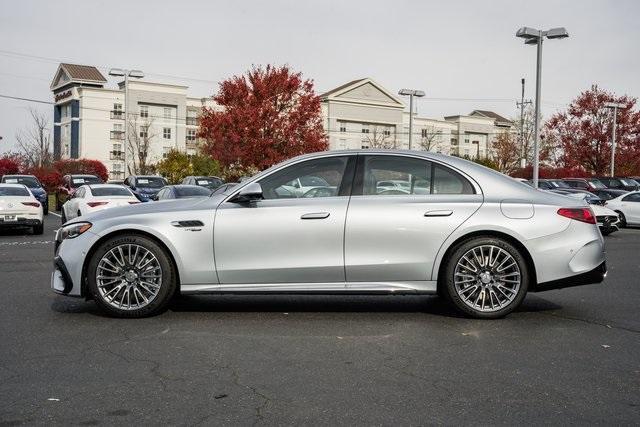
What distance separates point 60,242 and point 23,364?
234cm

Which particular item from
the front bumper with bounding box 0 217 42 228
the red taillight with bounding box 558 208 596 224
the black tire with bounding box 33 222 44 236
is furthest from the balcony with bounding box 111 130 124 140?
the red taillight with bounding box 558 208 596 224

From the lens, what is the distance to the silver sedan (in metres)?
6.83

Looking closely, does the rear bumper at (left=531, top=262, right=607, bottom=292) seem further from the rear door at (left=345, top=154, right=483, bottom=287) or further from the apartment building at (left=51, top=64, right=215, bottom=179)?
the apartment building at (left=51, top=64, right=215, bottom=179)

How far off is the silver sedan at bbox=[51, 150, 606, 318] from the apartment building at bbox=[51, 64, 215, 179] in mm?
70251

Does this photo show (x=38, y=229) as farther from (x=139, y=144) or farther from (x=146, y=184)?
(x=139, y=144)

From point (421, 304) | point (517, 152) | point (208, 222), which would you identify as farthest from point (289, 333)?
point (517, 152)

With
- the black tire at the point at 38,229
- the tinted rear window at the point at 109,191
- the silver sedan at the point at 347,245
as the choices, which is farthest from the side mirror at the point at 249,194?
the tinted rear window at the point at 109,191

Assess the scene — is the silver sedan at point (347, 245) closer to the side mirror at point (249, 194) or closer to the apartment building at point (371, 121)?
the side mirror at point (249, 194)

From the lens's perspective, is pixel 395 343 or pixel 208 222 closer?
pixel 395 343

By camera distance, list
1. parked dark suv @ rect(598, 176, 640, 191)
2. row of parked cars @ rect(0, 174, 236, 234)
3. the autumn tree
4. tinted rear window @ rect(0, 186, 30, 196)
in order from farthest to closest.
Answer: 1. the autumn tree
2. parked dark suv @ rect(598, 176, 640, 191)
3. tinted rear window @ rect(0, 186, 30, 196)
4. row of parked cars @ rect(0, 174, 236, 234)

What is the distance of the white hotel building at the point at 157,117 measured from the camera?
3056 inches

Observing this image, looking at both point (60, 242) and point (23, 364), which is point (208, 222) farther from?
point (23, 364)

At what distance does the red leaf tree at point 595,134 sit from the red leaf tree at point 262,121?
18.8 meters

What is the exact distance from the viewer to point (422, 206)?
689 centimetres
